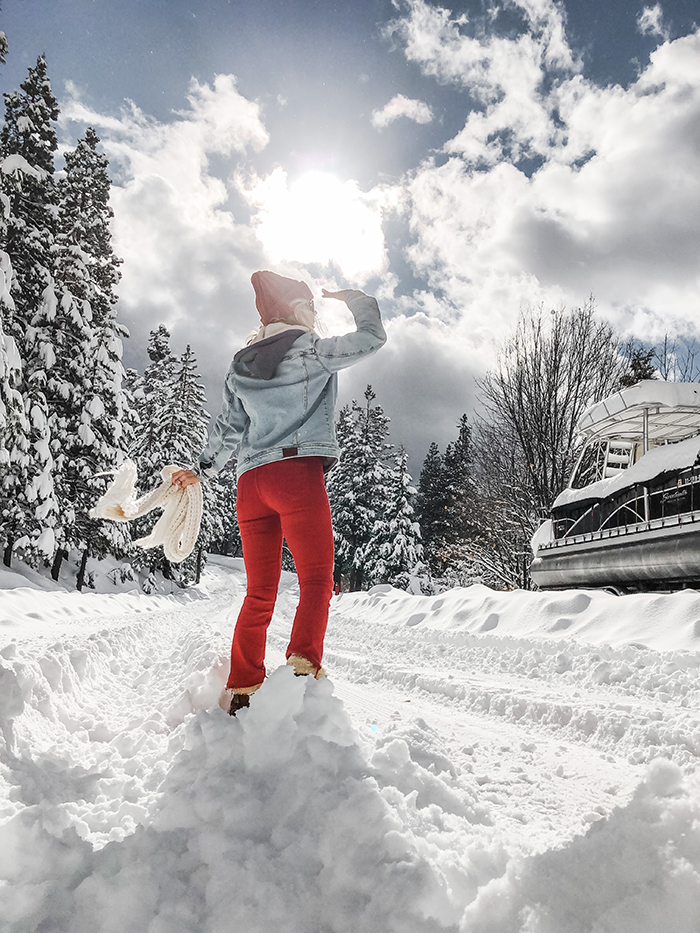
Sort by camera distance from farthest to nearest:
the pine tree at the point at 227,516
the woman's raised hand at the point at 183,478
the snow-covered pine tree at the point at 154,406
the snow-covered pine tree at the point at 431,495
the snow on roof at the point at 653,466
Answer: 1. the pine tree at the point at 227,516
2. the snow-covered pine tree at the point at 431,495
3. the snow-covered pine tree at the point at 154,406
4. the snow on roof at the point at 653,466
5. the woman's raised hand at the point at 183,478

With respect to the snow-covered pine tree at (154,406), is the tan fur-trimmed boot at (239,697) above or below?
below

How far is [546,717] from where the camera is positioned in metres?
2.84

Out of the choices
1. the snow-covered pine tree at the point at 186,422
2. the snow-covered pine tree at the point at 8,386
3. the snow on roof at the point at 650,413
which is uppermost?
the snow-covered pine tree at the point at 186,422

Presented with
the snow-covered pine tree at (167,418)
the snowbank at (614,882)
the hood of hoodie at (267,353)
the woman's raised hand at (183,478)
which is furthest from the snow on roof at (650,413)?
the snow-covered pine tree at (167,418)

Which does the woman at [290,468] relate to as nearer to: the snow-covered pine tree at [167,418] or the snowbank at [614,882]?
the snowbank at [614,882]

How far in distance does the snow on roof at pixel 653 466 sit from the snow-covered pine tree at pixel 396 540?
24.8 m

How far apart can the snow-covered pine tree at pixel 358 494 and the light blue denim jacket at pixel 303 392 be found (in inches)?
1191

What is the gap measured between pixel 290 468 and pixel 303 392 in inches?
15.0

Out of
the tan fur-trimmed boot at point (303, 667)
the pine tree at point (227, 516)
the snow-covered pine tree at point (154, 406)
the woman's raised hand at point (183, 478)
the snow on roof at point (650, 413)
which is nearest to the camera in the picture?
the tan fur-trimmed boot at point (303, 667)

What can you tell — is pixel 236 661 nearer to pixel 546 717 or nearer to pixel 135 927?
pixel 135 927

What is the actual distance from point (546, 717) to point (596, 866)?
1812mm

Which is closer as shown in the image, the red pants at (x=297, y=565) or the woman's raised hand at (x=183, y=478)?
the red pants at (x=297, y=565)

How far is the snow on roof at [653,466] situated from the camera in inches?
241

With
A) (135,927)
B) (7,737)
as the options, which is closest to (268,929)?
(135,927)
